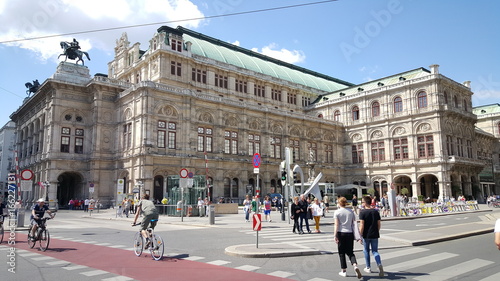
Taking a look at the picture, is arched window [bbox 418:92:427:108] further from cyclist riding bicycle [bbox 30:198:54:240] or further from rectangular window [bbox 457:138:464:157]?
cyclist riding bicycle [bbox 30:198:54:240]

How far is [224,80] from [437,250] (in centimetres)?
4764

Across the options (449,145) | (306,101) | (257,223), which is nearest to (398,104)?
(449,145)

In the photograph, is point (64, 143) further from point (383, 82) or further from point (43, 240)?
point (383, 82)

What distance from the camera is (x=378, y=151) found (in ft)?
191

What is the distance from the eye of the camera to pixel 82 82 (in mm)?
48000

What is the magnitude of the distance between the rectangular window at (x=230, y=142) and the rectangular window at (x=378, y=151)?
24781 mm

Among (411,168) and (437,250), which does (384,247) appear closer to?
(437,250)

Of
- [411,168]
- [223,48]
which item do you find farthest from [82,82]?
[411,168]

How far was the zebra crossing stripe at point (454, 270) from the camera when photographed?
8.12 m

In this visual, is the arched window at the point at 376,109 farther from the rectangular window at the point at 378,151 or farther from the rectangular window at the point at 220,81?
the rectangular window at the point at 220,81

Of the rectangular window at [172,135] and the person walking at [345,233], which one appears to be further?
the rectangular window at [172,135]

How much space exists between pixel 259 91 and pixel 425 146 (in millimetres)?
27379

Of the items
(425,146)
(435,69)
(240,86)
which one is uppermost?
(435,69)

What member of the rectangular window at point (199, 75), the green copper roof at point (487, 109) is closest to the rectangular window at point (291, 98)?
the rectangular window at point (199, 75)
